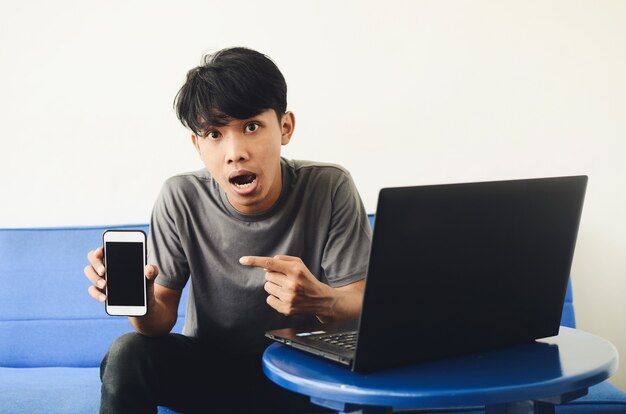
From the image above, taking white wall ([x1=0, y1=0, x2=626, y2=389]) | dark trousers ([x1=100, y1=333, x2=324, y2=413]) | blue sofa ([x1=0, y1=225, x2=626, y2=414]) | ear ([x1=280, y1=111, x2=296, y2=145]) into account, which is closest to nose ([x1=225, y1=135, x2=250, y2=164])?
ear ([x1=280, y1=111, x2=296, y2=145])

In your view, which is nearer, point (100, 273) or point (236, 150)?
point (100, 273)

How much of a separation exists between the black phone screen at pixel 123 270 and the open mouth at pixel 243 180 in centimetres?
27

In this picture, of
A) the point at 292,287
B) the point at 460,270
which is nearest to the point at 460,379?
the point at 460,270

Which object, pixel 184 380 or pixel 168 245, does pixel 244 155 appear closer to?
pixel 168 245

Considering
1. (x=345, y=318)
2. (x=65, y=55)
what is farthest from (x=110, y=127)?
(x=345, y=318)

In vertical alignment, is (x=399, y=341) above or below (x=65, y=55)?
below

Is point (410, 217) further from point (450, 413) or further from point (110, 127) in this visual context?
point (110, 127)

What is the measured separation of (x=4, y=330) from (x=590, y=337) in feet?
5.25

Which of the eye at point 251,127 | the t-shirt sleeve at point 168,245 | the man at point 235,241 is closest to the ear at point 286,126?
the man at point 235,241

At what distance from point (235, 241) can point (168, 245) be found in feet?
0.48

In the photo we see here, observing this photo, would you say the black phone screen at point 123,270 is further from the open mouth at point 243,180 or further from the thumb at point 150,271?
the open mouth at point 243,180

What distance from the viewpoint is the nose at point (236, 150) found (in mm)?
1384

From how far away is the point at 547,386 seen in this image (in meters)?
0.88

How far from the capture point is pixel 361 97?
226 centimetres
